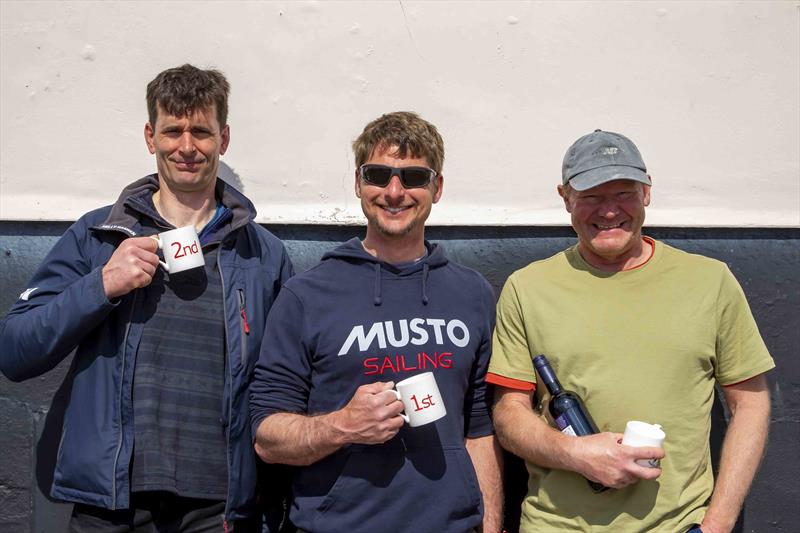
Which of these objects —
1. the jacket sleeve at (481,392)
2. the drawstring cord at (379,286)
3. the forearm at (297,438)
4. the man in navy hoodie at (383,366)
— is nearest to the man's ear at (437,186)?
the man in navy hoodie at (383,366)

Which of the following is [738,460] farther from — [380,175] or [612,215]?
[380,175]

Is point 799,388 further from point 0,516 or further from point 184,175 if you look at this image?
point 0,516

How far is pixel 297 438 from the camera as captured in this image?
295 centimetres

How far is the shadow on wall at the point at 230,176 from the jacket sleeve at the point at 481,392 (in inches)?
52.3

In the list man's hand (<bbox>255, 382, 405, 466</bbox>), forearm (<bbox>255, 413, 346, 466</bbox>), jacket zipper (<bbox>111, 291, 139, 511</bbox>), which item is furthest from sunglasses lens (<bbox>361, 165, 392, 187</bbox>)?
jacket zipper (<bbox>111, 291, 139, 511</bbox>)

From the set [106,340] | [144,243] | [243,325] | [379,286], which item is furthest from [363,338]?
[106,340]

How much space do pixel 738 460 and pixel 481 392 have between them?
2.93ft

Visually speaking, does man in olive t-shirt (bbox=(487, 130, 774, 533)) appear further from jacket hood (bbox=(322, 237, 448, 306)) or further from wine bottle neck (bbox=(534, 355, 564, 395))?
jacket hood (bbox=(322, 237, 448, 306))

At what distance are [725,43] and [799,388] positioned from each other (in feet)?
4.99

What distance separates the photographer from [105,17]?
159 inches

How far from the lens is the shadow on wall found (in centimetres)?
405

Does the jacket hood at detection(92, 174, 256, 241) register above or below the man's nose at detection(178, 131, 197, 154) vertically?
below

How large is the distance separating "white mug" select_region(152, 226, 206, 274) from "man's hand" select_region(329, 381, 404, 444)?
708 millimetres

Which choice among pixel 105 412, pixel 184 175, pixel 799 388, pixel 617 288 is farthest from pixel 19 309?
pixel 799 388
